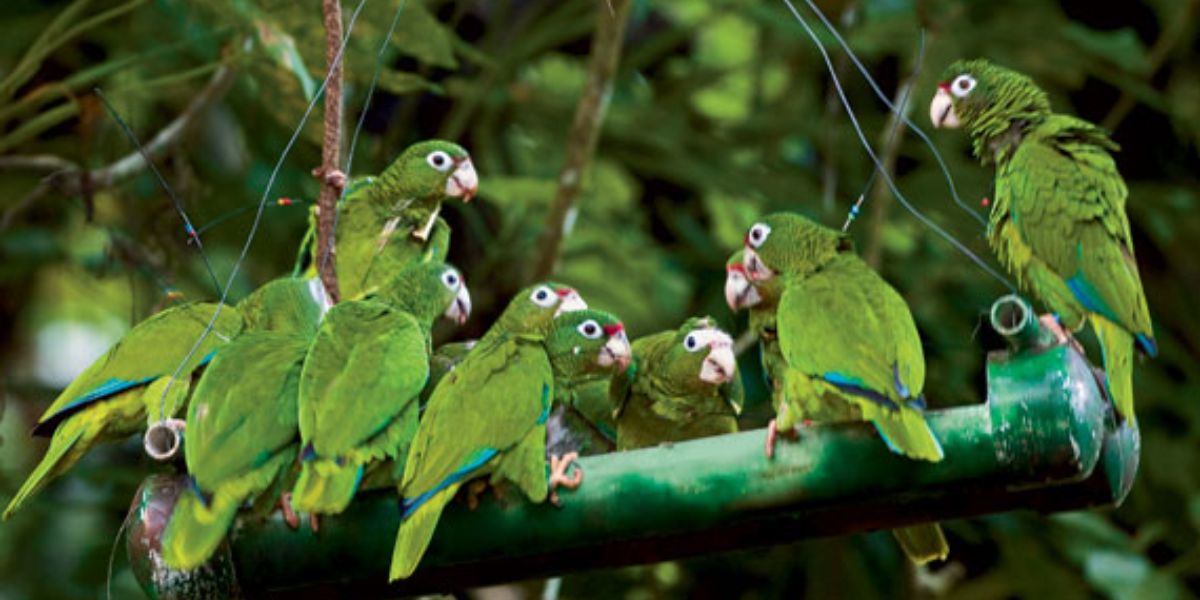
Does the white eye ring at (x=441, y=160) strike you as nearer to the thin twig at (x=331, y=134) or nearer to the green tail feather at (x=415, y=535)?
the thin twig at (x=331, y=134)

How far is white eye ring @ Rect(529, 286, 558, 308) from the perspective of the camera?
226 centimetres

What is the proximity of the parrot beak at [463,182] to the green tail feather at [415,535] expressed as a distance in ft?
2.18

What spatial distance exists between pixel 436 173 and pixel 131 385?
571 mm

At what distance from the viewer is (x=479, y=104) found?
14.4 ft

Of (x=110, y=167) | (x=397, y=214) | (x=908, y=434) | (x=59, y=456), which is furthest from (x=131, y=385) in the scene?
(x=110, y=167)

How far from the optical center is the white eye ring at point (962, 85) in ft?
7.18

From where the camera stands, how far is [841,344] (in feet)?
6.19

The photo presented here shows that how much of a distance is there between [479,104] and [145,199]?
969mm

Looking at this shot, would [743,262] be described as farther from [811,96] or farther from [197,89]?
[811,96]

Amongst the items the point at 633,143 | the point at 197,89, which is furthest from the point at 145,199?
the point at 633,143

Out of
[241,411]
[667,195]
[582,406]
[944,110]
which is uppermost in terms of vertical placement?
[944,110]

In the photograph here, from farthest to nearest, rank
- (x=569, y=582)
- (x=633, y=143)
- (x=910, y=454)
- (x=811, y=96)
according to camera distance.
→ (x=811, y=96), (x=633, y=143), (x=569, y=582), (x=910, y=454)

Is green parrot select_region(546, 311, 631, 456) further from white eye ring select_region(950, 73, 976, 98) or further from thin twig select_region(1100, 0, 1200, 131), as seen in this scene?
thin twig select_region(1100, 0, 1200, 131)

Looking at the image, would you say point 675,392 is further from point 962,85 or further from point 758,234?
point 962,85
